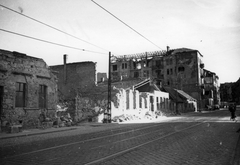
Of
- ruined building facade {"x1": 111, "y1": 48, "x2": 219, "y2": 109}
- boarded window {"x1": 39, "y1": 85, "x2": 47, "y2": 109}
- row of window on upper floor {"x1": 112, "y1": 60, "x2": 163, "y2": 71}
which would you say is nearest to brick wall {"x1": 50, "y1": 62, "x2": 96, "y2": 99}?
boarded window {"x1": 39, "y1": 85, "x2": 47, "y2": 109}

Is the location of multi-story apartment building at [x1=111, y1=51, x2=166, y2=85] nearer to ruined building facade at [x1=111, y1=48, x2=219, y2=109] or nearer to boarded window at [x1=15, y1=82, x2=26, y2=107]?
ruined building facade at [x1=111, y1=48, x2=219, y2=109]

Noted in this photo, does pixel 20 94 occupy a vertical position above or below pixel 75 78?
below

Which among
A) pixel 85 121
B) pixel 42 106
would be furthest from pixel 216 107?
pixel 42 106

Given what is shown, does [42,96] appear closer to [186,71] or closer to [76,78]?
[76,78]

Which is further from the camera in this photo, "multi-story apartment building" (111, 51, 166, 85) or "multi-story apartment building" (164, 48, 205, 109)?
"multi-story apartment building" (111, 51, 166, 85)

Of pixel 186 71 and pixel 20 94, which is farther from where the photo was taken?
pixel 186 71

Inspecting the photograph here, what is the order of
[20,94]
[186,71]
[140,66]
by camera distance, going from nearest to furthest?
[20,94]
[186,71]
[140,66]

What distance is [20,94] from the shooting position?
1683 centimetres

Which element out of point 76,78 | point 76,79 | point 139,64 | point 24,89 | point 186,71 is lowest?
point 24,89

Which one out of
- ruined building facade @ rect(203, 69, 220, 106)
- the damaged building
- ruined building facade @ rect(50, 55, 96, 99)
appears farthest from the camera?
ruined building facade @ rect(203, 69, 220, 106)

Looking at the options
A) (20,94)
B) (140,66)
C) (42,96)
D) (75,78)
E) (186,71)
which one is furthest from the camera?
(140,66)

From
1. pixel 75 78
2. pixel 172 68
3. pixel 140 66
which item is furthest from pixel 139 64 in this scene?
pixel 75 78

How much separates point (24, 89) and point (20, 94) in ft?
1.85

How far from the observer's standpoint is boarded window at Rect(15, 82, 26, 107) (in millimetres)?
16547
